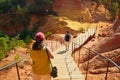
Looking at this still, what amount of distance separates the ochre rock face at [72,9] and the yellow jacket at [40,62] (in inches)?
1234

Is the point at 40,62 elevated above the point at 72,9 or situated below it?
below

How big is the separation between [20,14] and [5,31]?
327 cm

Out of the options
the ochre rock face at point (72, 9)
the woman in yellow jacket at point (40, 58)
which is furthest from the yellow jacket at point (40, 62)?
the ochre rock face at point (72, 9)

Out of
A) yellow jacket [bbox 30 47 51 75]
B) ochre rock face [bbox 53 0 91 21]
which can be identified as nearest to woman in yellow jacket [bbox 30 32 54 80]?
yellow jacket [bbox 30 47 51 75]

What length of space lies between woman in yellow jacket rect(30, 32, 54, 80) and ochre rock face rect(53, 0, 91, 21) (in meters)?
31.3

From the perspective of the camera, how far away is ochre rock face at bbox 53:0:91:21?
38.9 m

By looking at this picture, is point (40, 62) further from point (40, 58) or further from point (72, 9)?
point (72, 9)

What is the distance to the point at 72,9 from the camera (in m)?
39.3

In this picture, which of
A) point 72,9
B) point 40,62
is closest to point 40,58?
point 40,62

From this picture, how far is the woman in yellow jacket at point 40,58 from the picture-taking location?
707cm

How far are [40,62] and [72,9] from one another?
32529 millimetres

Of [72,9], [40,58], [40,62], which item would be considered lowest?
[40,62]

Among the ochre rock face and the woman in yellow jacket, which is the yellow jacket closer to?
the woman in yellow jacket

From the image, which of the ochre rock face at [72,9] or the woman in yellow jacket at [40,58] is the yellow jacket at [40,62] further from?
the ochre rock face at [72,9]
